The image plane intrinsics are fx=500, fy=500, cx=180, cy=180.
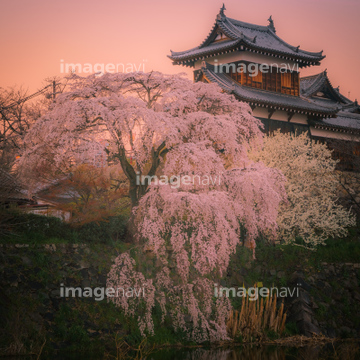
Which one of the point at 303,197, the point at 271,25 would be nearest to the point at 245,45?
the point at 271,25

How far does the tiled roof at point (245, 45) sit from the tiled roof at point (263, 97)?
182 centimetres

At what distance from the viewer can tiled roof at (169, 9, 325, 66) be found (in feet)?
117

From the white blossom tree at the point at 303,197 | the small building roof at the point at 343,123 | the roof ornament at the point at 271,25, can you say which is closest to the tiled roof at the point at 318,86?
the small building roof at the point at 343,123

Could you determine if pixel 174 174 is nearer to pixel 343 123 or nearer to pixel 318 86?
pixel 343 123

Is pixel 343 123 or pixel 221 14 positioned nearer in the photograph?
pixel 221 14

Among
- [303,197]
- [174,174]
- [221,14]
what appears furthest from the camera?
[221,14]

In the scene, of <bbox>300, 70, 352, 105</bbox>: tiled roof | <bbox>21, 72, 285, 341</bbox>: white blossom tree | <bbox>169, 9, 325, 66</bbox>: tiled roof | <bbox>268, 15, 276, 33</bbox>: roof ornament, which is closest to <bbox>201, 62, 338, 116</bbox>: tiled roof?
<bbox>169, 9, 325, 66</bbox>: tiled roof

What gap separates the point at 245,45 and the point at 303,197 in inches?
497

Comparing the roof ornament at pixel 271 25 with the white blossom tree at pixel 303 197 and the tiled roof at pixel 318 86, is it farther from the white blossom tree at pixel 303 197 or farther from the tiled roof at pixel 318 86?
the white blossom tree at pixel 303 197

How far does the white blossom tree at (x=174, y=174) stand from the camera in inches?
703

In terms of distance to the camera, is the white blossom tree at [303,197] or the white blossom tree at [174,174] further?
the white blossom tree at [303,197]

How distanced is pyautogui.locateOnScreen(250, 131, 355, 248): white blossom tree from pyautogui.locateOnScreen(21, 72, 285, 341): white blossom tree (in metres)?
6.95

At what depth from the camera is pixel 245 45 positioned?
35.3 metres

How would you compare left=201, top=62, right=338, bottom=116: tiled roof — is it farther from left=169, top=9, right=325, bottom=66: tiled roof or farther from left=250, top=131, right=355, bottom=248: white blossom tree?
left=250, top=131, right=355, bottom=248: white blossom tree
